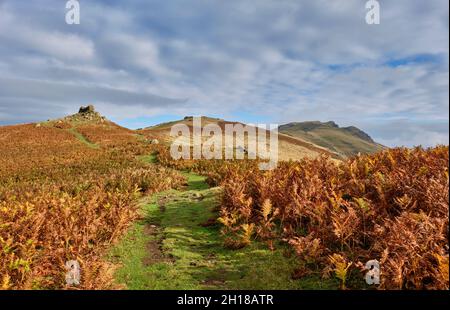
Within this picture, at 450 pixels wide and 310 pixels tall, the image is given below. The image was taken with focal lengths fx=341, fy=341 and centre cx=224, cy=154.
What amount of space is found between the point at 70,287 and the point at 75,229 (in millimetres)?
2792

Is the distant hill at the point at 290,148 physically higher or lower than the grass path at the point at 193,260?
higher

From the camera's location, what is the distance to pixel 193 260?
29.4 feet

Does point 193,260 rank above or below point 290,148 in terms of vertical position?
below

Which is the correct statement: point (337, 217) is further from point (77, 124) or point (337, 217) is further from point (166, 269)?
point (77, 124)

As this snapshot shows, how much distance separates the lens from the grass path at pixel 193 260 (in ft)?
24.8

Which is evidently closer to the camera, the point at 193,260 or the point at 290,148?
the point at 193,260

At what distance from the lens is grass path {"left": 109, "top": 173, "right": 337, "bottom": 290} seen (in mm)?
7562

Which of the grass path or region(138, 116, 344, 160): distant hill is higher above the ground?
region(138, 116, 344, 160): distant hill

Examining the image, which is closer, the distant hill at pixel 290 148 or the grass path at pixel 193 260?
the grass path at pixel 193 260

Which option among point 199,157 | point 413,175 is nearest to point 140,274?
point 413,175

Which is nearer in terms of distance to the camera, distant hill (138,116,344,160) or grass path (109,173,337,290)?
grass path (109,173,337,290)

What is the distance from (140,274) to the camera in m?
8.21
